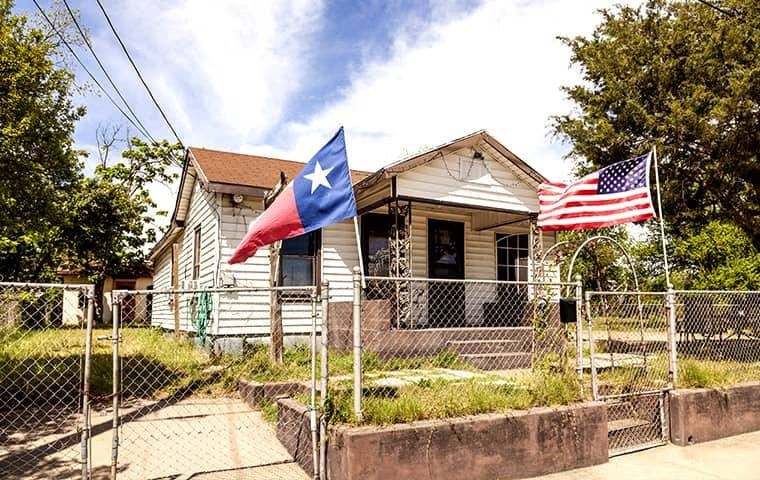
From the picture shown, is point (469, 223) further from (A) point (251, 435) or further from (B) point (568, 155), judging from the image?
(A) point (251, 435)

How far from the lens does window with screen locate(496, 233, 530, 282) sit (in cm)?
1284

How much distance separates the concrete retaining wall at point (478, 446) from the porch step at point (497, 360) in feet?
12.2

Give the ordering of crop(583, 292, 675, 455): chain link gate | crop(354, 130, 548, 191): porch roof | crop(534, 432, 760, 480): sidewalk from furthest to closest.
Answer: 1. crop(354, 130, 548, 191): porch roof
2. crop(583, 292, 675, 455): chain link gate
3. crop(534, 432, 760, 480): sidewalk

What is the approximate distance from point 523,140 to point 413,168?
9.21 metres

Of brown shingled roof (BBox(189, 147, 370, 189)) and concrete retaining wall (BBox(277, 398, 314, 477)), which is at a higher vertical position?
brown shingled roof (BBox(189, 147, 370, 189))

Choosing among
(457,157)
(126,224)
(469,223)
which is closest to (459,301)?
(469,223)

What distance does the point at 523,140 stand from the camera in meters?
17.9

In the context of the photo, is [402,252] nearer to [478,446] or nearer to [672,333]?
[672,333]

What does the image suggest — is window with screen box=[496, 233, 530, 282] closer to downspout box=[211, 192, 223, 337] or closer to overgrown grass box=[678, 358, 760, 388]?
overgrown grass box=[678, 358, 760, 388]

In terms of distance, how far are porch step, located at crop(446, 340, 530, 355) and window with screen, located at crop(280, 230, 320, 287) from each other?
10.3 feet

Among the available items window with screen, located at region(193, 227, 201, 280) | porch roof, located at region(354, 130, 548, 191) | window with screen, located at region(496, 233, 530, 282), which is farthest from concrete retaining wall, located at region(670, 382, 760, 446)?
window with screen, located at region(193, 227, 201, 280)

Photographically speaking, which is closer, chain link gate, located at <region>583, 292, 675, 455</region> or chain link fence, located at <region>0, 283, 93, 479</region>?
chain link fence, located at <region>0, 283, 93, 479</region>

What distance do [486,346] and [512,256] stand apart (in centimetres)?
383

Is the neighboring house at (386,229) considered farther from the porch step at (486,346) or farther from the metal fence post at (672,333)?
the metal fence post at (672,333)
